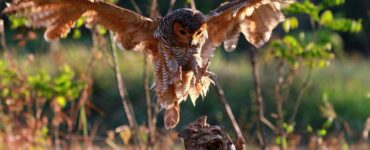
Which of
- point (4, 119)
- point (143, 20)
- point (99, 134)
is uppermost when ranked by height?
point (143, 20)

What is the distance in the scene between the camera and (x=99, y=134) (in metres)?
11.0

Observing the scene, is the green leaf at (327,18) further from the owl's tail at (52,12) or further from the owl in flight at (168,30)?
the owl's tail at (52,12)

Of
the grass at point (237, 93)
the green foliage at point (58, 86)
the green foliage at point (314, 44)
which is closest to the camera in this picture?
the green foliage at point (314, 44)

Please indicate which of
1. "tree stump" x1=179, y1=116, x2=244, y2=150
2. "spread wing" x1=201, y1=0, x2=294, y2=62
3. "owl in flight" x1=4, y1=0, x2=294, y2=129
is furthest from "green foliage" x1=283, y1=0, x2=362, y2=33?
"tree stump" x1=179, y1=116, x2=244, y2=150

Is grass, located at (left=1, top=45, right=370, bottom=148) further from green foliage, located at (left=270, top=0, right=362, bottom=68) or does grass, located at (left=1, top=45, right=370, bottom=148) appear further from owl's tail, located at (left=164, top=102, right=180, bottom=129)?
owl's tail, located at (left=164, top=102, right=180, bottom=129)

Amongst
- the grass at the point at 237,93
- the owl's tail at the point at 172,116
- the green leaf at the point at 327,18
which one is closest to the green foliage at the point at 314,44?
the green leaf at the point at 327,18

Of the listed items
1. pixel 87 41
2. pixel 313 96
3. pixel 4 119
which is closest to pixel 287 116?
pixel 313 96

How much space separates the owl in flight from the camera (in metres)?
5.23

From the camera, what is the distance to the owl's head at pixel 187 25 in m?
5.18

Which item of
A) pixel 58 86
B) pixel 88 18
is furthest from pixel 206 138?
pixel 58 86

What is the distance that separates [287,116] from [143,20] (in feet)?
23.4

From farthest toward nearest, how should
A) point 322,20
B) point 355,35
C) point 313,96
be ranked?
point 355,35, point 313,96, point 322,20

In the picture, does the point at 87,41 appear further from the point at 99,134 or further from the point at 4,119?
the point at 4,119

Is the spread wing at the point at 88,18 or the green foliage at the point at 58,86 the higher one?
the spread wing at the point at 88,18
